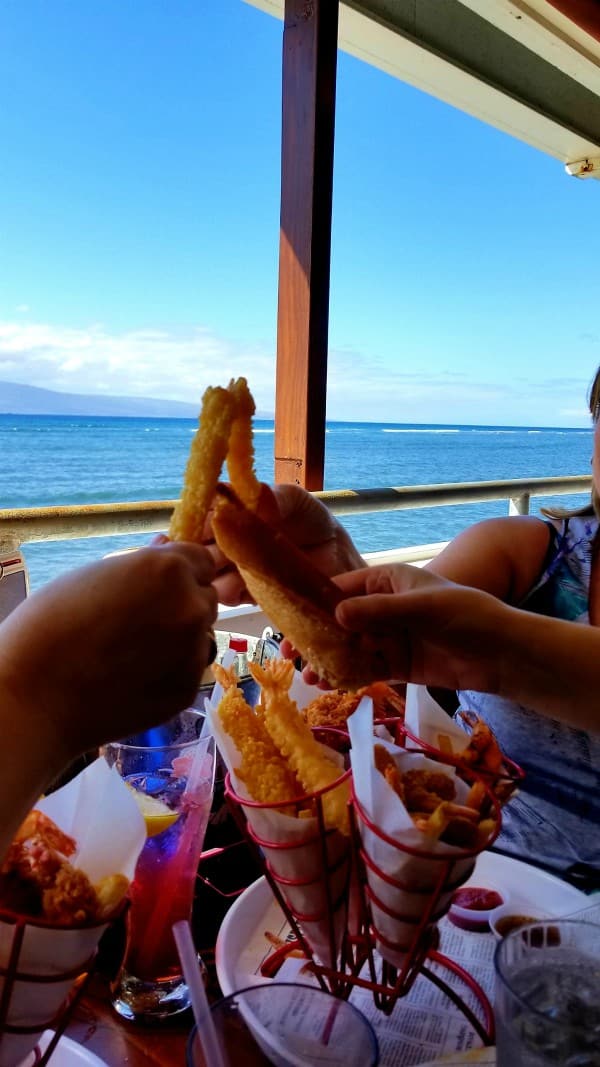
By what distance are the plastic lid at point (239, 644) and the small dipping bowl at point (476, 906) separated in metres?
0.50

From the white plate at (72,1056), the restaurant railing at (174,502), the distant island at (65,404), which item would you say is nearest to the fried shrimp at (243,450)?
the white plate at (72,1056)

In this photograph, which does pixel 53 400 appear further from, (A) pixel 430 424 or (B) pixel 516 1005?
(B) pixel 516 1005

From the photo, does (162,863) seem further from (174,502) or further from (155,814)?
(174,502)

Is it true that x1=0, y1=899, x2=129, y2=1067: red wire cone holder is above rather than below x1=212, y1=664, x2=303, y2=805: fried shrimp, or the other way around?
below

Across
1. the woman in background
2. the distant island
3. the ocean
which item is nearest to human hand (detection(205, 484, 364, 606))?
the woman in background

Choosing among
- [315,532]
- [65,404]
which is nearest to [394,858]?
[315,532]

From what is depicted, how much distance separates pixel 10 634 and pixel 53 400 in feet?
124

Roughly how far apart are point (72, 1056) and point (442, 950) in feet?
1.21

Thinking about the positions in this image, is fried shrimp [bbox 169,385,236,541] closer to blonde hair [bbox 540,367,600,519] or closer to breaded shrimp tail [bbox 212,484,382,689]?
breaded shrimp tail [bbox 212,484,382,689]

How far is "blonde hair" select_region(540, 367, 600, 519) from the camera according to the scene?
52.9 inches

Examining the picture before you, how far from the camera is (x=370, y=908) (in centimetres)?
54

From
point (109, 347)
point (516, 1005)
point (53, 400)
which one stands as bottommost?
point (516, 1005)

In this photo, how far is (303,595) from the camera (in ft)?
1.90

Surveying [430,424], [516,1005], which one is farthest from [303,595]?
[430,424]
